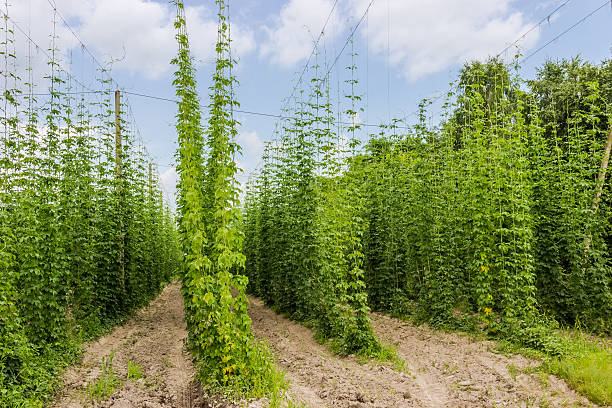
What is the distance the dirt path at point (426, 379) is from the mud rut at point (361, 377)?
0.01 m

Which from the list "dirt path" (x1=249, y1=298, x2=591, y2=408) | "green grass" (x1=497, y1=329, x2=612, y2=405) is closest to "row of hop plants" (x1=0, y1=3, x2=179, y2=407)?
"dirt path" (x1=249, y1=298, x2=591, y2=408)

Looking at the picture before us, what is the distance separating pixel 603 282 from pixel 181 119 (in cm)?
830

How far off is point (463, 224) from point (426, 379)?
3.96 meters

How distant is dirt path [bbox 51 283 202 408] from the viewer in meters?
5.93

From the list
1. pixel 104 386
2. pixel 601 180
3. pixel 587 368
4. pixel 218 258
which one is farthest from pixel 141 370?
pixel 601 180

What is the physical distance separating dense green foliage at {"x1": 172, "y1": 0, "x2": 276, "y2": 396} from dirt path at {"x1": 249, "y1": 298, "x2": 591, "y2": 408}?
0.87 meters

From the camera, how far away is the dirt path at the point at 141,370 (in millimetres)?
5934

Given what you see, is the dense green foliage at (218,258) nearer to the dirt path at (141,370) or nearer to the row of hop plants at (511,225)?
the dirt path at (141,370)

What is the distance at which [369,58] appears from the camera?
30.2 feet

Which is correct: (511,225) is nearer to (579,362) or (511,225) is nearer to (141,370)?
(579,362)

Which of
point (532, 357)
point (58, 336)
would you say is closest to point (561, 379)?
point (532, 357)

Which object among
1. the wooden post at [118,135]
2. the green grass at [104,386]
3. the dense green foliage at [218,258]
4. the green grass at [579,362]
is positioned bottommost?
the green grass at [104,386]

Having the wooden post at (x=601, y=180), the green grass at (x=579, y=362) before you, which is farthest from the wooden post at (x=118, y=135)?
the wooden post at (x=601, y=180)

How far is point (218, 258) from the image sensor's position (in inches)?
224
